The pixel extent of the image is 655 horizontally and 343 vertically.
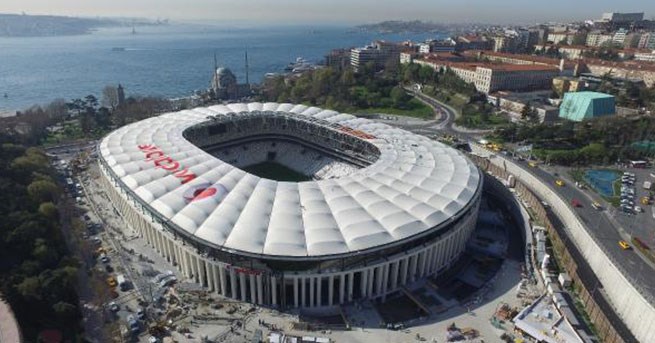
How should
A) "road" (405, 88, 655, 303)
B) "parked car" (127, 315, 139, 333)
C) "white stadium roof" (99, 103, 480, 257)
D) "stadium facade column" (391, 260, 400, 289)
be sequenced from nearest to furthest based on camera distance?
"parked car" (127, 315, 139, 333), "white stadium roof" (99, 103, 480, 257), "road" (405, 88, 655, 303), "stadium facade column" (391, 260, 400, 289)

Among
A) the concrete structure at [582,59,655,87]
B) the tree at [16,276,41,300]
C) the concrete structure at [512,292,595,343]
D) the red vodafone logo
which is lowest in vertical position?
the concrete structure at [512,292,595,343]

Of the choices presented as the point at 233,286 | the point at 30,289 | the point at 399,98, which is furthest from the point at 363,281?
the point at 399,98

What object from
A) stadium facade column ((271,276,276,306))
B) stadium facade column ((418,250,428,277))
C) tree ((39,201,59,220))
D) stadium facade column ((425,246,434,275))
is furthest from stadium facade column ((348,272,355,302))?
tree ((39,201,59,220))

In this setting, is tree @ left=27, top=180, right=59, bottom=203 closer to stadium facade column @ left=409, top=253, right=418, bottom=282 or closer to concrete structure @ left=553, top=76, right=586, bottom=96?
stadium facade column @ left=409, top=253, right=418, bottom=282

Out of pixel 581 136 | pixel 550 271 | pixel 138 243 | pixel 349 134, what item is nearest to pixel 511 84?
pixel 581 136

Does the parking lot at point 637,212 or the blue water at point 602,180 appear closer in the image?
the parking lot at point 637,212

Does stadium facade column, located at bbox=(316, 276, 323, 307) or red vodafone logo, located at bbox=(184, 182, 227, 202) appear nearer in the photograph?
stadium facade column, located at bbox=(316, 276, 323, 307)

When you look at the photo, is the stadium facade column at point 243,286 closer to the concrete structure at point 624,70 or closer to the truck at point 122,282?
the truck at point 122,282

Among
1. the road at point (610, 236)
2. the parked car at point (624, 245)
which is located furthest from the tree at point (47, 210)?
the parked car at point (624, 245)
